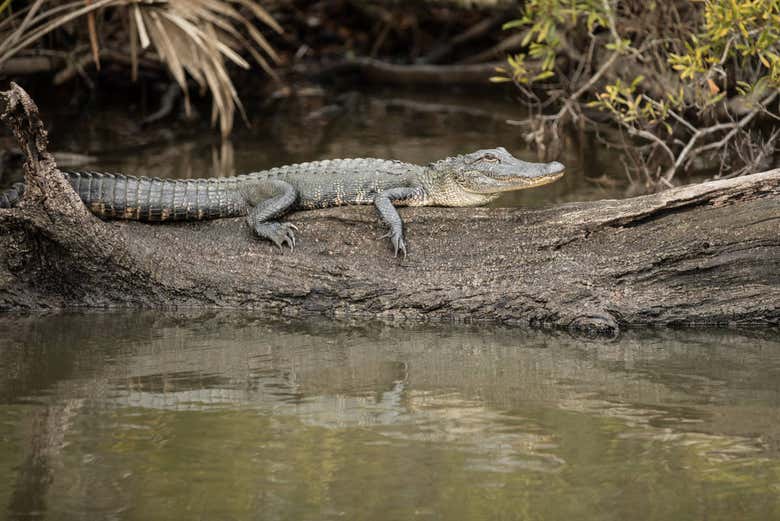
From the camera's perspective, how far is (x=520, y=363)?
610 centimetres

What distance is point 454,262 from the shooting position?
6.91 m

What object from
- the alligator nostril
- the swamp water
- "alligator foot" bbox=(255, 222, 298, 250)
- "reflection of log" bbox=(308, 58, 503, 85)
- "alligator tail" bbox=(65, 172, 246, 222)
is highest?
"reflection of log" bbox=(308, 58, 503, 85)

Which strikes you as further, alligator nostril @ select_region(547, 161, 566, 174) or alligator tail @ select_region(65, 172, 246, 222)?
alligator nostril @ select_region(547, 161, 566, 174)

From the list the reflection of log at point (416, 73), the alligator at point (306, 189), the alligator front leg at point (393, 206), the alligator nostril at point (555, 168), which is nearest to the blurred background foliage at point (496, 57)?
the reflection of log at point (416, 73)

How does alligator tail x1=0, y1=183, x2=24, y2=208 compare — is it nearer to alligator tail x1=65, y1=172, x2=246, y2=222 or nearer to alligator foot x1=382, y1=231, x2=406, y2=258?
alligator tail x1=65, y1=172, x2=246, y2=222

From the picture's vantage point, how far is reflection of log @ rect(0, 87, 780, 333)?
261 inches

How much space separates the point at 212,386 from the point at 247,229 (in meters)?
1.89

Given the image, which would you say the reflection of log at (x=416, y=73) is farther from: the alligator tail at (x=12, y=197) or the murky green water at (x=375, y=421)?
the murky green water at (x=375, y=421)

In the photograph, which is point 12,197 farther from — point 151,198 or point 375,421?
point 375,421

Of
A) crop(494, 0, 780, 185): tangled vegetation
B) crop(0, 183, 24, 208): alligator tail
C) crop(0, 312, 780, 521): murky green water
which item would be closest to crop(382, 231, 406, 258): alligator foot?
crop(0, 312, 780, 521): murky green water

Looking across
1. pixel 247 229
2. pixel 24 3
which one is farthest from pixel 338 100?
pixel 247 229

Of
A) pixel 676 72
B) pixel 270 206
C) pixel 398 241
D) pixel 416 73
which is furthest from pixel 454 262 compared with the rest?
pixel 416 73

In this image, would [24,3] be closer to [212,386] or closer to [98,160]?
[98,160]

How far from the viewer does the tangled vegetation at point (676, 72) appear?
8141 mm
